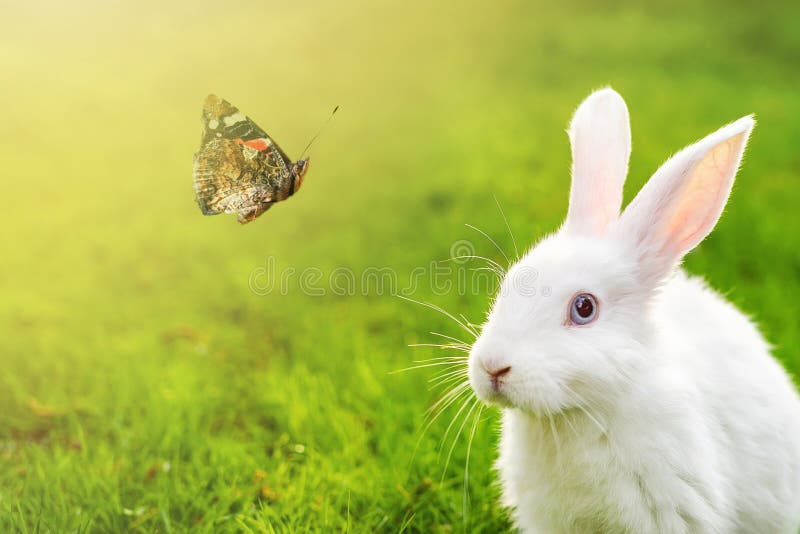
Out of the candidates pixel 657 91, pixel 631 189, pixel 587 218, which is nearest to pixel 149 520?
pixel 587 218

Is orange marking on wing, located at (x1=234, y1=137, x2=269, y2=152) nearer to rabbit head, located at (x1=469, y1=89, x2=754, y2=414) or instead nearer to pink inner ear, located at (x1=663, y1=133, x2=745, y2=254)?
rabbit head, located at (x1=469, y1=89, x2=754, y2=414)

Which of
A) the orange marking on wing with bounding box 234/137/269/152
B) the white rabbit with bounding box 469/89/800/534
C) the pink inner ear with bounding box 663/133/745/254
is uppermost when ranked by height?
the orange marking on wing with bounding box 234/137/269/152

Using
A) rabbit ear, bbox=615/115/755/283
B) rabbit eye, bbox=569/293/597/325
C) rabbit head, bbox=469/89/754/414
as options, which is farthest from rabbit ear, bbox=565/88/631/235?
rabbit eye, bbox=569/293/597/325

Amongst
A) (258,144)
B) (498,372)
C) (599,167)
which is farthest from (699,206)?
(258,144)

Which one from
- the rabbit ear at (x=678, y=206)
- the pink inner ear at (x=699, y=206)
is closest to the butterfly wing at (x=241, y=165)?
the rabbit ear at (x=678, y=206)

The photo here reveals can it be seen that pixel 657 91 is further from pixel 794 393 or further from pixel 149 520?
pixel 149 520

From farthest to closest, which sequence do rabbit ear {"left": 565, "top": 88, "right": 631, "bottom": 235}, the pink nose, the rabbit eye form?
rabbit ear {"left": 565, "top": 88, "right": 631, "bottom": 235}, the rabbit eye, the pink nose

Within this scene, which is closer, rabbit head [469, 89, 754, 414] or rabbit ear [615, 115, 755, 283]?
rabbit head [469, 89, 754, 414]
